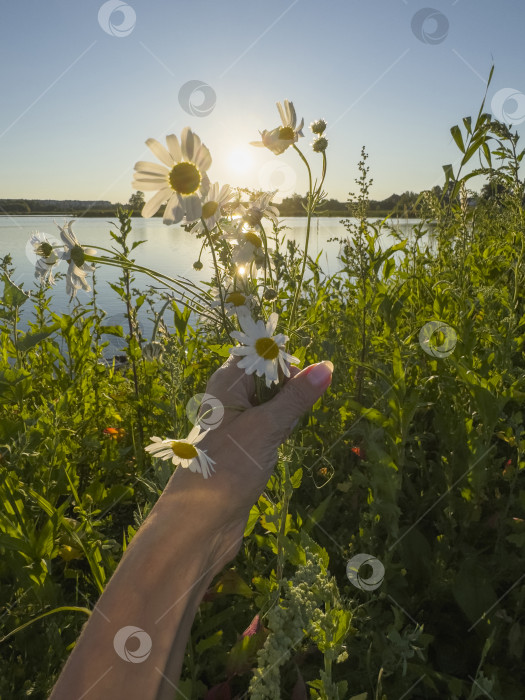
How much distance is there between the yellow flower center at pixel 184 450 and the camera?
1.04 meters

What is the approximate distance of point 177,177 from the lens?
905 mm

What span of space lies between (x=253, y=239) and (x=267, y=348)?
0.86 feet

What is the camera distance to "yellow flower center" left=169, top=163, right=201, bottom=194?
897mm

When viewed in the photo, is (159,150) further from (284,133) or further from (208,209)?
(284,133)

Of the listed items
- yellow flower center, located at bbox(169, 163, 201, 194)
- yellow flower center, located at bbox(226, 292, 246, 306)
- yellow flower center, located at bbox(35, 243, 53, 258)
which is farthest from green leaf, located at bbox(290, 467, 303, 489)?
yellow flower center, located at bbox(35, 243, 53, 258)

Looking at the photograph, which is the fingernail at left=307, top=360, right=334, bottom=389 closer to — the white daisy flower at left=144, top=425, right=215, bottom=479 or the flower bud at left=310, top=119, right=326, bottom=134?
the white daisy flower at left=144, top=425, right=215, bottom=479

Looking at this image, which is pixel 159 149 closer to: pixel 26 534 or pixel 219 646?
pixel 26 534

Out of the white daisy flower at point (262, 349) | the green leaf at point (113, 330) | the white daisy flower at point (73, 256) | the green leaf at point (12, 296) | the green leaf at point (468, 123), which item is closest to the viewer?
the white daisy flower at point (262, 349)

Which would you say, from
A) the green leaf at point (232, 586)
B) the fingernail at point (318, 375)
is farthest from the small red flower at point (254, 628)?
the fingernail at point (318, 375)

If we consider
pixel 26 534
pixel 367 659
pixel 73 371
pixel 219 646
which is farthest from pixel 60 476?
pixel 367 659

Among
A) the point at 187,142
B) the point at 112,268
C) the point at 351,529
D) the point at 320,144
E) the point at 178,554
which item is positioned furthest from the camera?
the point at 112,268

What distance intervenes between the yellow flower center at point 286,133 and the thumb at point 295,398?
1.75 feet

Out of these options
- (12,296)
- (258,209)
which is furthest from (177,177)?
(12,296)

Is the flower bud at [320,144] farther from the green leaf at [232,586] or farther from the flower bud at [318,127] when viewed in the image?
the green leaf at [232,586]
